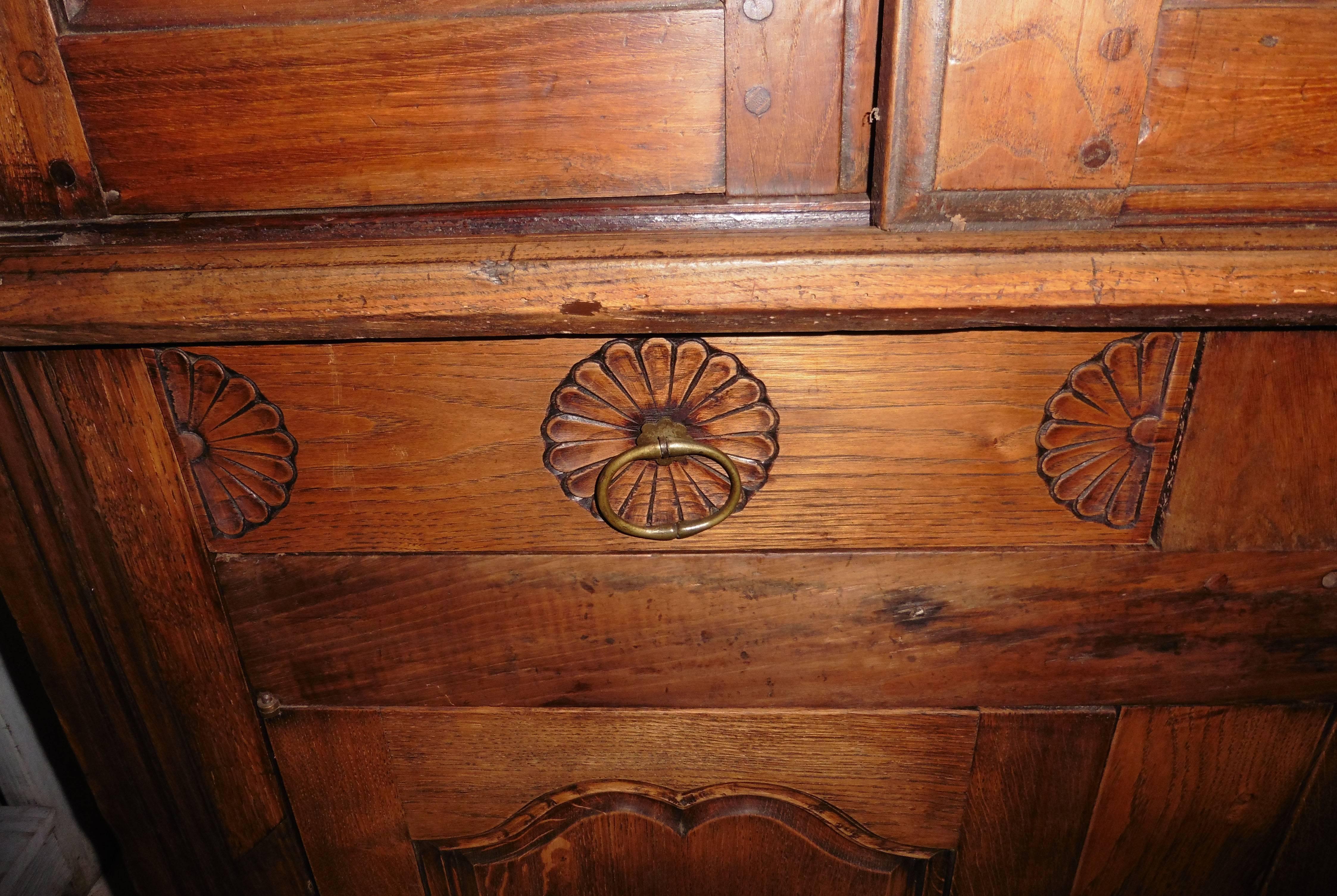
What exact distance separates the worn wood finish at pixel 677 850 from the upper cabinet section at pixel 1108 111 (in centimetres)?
44

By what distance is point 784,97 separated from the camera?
42 cm

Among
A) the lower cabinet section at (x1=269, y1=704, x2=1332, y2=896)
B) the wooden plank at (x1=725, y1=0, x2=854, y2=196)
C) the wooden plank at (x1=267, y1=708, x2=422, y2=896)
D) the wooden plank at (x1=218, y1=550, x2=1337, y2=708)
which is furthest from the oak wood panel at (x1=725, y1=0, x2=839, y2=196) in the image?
the wooden plank at (x1=267, y1=708, x2=422, y2=896)

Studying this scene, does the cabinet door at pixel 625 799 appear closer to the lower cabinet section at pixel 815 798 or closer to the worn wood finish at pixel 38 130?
the lower cabinet section at pixel 815 798

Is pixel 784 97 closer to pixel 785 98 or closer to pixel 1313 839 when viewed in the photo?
pixel 785 98

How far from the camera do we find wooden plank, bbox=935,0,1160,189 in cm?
38

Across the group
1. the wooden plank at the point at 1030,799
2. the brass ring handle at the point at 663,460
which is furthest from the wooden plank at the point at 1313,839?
the brass ring handle at the point at 663,460

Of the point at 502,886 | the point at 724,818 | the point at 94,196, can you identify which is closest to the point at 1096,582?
the point at 724,818

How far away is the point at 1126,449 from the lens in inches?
18.5

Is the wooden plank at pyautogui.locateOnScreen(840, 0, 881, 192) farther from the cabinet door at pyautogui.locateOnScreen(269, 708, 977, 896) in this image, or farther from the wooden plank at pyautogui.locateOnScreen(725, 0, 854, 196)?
the cabinet door at pyautogui.locateOnScreen(269, 708, 977, 896)

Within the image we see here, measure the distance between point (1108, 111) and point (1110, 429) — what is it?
18 cm

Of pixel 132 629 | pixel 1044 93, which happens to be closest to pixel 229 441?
pixel 132 629

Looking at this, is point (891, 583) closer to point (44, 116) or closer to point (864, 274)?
Answer: point (864, 274)

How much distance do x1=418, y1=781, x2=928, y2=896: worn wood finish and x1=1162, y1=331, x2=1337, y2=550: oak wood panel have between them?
33cm

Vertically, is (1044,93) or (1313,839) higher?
(1044,93)
